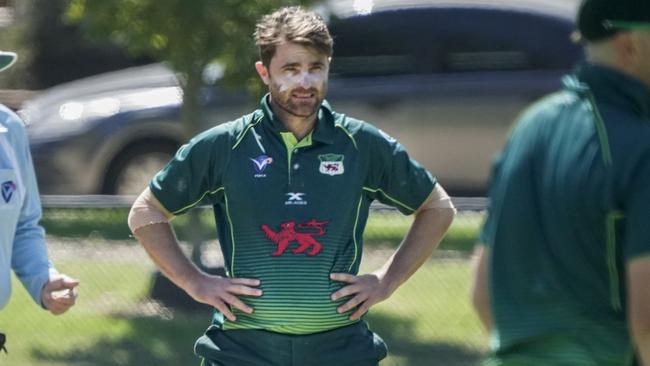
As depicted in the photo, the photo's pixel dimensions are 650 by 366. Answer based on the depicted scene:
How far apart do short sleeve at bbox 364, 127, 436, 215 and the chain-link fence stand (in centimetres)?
314

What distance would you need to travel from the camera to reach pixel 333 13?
8.48 metres

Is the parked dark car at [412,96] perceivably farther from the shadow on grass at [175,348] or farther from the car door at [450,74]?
the shadow on grass at [175,348]

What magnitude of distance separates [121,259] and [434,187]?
4177 mm

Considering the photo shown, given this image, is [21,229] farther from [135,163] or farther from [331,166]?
[135,163]

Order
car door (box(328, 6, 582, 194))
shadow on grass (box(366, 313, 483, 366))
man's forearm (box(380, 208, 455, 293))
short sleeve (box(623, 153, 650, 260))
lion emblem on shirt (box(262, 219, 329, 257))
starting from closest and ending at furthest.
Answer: short sleeve (box(623, 153, 650, 260)), lion emblem on shirt (box(262, 219, 329, 257)), man's forearm (box(380, 208, 455, 293)), shadow on grass (box(366, 313, 483, 366)), car door (box(328, 6, 582, 194))

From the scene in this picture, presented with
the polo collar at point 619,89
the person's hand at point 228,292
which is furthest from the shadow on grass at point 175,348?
the polo collar at point 619,89

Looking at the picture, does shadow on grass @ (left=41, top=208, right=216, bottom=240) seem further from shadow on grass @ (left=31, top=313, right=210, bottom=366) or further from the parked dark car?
the parked dark car

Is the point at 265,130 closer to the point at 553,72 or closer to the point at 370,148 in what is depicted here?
the point at 370,148

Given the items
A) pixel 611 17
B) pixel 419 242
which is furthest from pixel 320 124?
pixel 611 17

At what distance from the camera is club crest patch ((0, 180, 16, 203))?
160 inches

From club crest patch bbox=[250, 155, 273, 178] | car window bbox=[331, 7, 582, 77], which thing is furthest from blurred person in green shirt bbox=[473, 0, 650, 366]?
car window bbox=[331, 7, 582, 77]

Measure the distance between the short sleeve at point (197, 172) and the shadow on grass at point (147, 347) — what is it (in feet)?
10.6

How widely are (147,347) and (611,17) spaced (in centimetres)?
525

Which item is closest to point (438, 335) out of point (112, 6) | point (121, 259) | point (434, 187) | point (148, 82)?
point (121, 259)
